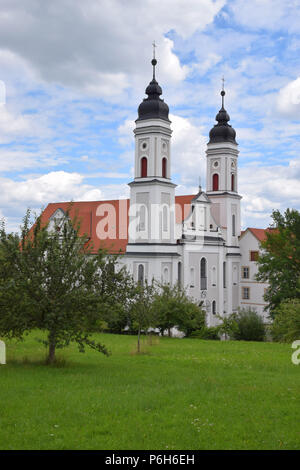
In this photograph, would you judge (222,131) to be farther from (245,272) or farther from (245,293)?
(245,293)

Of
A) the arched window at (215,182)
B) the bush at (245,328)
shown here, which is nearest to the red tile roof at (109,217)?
the arched window at (215,182)

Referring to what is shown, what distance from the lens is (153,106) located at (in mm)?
43406

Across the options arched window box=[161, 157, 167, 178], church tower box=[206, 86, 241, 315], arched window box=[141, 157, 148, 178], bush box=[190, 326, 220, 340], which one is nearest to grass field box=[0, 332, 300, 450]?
bush box=[190, 326, 220, 340]

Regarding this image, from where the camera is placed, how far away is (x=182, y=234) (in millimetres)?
46438

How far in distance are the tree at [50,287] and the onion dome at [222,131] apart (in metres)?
41.5

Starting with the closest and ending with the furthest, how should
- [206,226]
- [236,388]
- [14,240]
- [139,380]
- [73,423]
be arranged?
1. [73,423]
2. [236,388]
3. [139,380]
4. [14,240]
5. [206,226]

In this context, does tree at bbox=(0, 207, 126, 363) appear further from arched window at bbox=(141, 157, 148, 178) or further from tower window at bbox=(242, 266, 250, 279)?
tower window at bbox=(242, 266, 250, 279)

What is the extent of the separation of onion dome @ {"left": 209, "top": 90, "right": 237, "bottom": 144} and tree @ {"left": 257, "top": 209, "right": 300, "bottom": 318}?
59.2 feet

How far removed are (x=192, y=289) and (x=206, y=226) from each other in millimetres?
6442

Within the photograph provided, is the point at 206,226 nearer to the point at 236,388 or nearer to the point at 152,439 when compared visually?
the point at 236,388

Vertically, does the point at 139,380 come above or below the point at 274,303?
below

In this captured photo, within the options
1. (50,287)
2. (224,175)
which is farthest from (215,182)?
(50,287)
